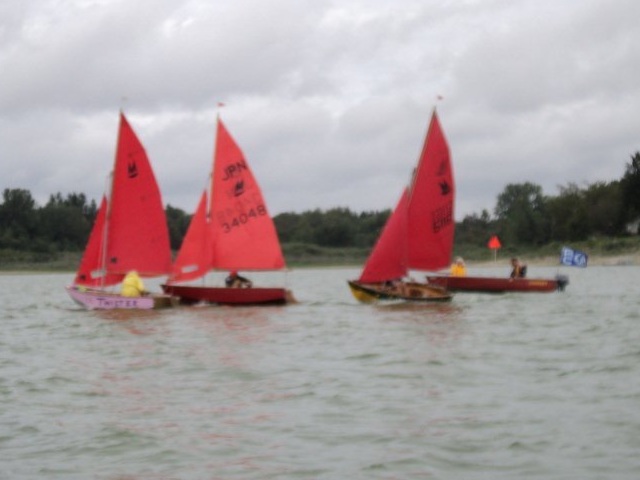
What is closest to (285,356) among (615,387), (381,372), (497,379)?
(381,372)

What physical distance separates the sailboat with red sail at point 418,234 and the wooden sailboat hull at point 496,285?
12.4 ft

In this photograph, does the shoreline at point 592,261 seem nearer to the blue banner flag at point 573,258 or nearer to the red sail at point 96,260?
the blue banner flag at point 573,258

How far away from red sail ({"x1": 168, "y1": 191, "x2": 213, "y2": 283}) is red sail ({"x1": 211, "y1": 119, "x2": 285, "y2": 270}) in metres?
0.28

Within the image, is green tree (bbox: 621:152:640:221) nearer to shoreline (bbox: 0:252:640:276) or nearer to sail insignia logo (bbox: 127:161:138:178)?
shoreline (bbox: 0:252:640:276)

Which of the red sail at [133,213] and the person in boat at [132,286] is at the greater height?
the red sail at [133,213]

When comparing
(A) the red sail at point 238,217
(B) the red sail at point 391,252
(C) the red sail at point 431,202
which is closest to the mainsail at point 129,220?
(A) the red sail at point 238,217

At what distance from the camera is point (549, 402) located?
685 inches

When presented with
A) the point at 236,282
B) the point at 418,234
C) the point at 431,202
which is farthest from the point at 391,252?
the point at 236,282

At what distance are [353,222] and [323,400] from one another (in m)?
121

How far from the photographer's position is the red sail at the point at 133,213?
123 feet

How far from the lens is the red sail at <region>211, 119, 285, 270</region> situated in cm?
3800

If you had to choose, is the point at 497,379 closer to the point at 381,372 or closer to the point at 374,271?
the point at 381,372

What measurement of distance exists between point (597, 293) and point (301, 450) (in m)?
37.3

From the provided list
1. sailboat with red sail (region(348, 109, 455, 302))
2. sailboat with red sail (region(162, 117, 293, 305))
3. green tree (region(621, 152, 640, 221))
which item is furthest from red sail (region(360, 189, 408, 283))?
green tree (region(621, 152, 640, 221))
